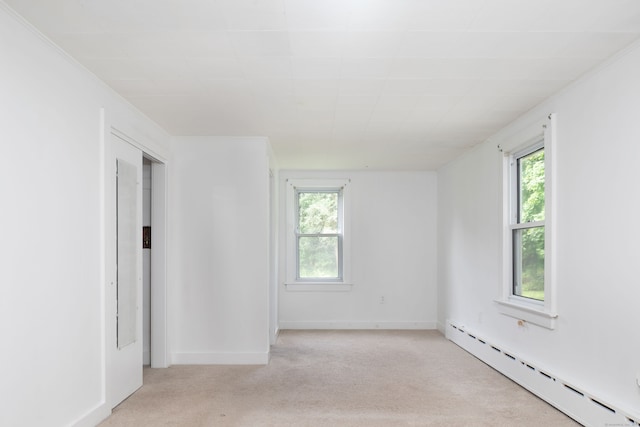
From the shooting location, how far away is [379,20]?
98.6 inches

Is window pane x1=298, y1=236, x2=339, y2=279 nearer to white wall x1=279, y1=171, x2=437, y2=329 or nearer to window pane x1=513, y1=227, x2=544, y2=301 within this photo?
white wall x1=279, y1=171, x2=437, y2=329

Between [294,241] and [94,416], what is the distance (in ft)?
14.8

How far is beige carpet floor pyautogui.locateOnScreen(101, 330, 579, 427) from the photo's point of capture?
3.51 m

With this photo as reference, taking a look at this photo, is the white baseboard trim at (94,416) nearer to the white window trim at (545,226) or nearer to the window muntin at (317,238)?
the white window trim at (545,226)

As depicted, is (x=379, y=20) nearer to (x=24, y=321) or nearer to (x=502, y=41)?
(x=502, y=41)

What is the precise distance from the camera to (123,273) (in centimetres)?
392

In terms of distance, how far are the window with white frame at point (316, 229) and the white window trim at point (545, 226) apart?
3.10 meters

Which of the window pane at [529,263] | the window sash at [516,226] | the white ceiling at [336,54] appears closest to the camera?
the white ceiling at [336,54]

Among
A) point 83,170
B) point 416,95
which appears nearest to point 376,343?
point 416,95

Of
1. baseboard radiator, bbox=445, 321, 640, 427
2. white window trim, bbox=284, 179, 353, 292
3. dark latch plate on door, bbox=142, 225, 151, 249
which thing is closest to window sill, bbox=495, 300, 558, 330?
baseboard radiator, bbox=445, 321, 640, 427

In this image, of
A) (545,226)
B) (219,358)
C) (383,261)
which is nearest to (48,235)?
(219,358)

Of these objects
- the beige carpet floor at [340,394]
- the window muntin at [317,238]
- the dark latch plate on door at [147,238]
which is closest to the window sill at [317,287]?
the window muntin at [317,238]

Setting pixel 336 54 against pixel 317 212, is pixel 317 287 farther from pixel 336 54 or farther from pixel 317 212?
pixel 336 54

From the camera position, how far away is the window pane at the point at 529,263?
4.20 m
